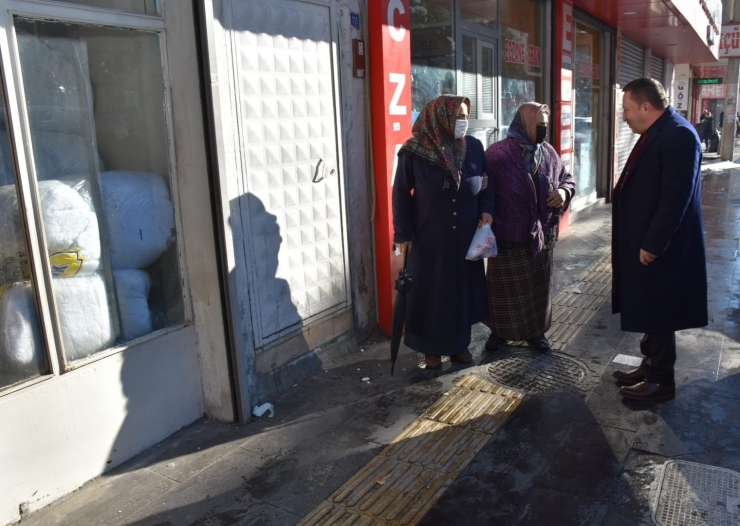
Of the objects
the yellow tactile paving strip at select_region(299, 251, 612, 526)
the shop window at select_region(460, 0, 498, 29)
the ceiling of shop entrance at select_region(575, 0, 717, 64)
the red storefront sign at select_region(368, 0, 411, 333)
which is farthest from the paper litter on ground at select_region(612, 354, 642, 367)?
the ceiling of shop entrance at select_region(575, 0, 717, 64)

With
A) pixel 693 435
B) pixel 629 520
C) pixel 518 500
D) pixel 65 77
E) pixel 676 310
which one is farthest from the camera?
pixel 676 310

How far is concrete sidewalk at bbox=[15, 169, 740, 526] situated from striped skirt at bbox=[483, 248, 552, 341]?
223mm

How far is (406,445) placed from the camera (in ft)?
11.3

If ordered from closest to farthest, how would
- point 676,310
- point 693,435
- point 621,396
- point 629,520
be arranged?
point 629,520
point 693,435
point 676,310
point 621,396

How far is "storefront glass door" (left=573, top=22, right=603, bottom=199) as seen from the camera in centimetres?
1064

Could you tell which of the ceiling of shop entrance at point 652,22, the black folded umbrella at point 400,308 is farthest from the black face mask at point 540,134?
the ceiling of shop entrance at point 652,22

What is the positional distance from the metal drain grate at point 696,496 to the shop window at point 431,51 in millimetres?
3696

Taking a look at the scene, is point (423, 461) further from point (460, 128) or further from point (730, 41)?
point (730, 41)

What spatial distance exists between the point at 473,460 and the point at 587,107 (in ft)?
31.4

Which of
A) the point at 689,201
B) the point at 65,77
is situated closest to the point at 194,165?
the point at 65,77

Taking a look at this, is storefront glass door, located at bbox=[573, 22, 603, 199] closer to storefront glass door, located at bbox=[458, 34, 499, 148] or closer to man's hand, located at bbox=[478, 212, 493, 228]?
storefront glass door, located at bbox=[458, 34, 499, 148]

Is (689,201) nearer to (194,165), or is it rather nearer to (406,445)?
(406,445)

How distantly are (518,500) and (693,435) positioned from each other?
1169 millimetres

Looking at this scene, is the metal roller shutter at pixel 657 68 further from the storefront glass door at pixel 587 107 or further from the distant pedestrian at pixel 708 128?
the distant pedestrian at pixel 708 128
